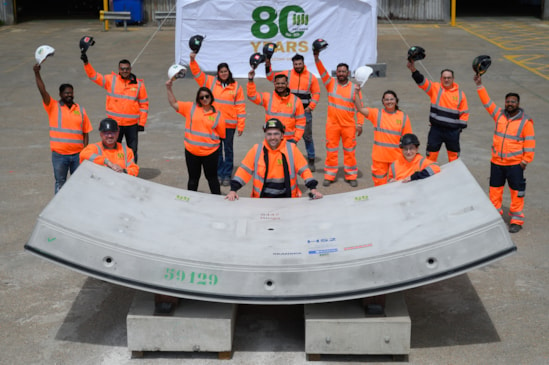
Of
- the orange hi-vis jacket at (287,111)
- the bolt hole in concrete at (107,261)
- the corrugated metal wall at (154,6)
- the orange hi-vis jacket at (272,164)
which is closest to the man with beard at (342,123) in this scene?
the orange hi-vis jacket at (287,111)

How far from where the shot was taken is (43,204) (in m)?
10.4

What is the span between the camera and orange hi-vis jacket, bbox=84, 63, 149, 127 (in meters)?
10.9

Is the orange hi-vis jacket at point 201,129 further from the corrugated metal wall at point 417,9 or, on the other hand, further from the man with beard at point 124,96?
the corrugated metal wall at point 417,9

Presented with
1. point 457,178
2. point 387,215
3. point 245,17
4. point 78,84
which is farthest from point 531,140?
point 78,84

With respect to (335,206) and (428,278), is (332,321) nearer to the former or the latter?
(428,278)

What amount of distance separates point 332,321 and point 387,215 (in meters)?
1.34

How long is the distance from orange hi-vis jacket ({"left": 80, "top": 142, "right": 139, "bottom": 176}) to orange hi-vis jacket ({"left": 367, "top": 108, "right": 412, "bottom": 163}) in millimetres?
3438

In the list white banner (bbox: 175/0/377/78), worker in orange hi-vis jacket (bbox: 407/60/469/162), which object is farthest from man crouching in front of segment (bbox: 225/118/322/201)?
white banner (bbox: 175/0/377/78)

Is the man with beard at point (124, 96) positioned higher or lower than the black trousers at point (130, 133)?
higher

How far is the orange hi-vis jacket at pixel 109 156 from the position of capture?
802 cm

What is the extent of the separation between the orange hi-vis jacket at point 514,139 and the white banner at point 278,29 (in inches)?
419

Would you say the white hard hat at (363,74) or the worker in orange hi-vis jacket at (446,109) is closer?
the white hard hat at (363,74)

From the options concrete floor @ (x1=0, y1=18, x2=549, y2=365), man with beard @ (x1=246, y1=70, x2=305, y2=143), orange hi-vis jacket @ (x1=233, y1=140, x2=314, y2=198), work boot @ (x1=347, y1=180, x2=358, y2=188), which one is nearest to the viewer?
concrete floor @ (x1=0, y1=18, x2=549, y2=365)

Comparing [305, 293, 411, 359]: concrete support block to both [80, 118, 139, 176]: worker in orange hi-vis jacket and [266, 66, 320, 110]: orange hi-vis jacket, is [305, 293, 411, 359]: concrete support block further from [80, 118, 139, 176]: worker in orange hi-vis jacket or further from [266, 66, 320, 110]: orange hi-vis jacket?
[266, 66, 320, 110]: orange hi-vis jacket
